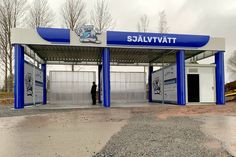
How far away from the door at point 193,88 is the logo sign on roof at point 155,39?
2.49 m

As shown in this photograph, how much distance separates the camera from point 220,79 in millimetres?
24328

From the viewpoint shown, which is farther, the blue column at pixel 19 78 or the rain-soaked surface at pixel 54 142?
the blue column at pixel 19 78

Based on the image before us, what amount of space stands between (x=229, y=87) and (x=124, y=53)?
2110 cm

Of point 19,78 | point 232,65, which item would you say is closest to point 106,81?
point 19,78

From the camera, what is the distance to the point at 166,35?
2306 centimetres

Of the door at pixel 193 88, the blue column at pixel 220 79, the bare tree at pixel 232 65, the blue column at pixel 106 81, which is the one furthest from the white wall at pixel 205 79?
the bare tree at pixel 232 65

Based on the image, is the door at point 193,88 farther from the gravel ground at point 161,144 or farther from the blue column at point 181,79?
the gravel ground at point 161,144

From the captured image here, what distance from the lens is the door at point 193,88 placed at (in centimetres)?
2469

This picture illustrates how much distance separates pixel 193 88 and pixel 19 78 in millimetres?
12233

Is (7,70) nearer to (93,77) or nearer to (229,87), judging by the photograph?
(93,77)

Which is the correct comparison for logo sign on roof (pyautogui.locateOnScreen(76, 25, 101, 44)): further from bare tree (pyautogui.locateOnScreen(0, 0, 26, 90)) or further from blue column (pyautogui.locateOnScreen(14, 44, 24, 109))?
bare tree (pyautogui.locateOnScreen(0, 0, 26, 90))

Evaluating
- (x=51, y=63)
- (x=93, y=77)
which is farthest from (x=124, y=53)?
(x=51, y=63)

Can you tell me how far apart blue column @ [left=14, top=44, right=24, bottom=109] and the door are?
1160 cm

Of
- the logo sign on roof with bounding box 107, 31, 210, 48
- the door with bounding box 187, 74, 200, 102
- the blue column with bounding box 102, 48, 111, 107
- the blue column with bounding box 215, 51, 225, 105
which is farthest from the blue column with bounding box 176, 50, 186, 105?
the blue column with bounding box 102, 48, 111, 107
